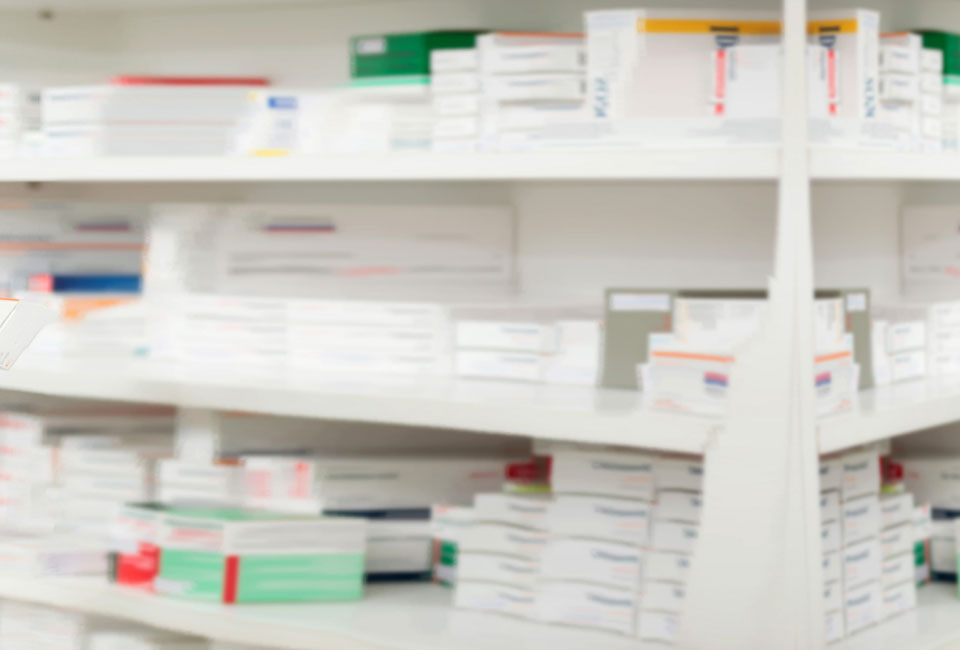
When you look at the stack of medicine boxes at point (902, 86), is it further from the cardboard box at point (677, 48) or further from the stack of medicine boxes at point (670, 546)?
the stack of medicine boxes at point (670, 546)

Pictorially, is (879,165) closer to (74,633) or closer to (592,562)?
(592,562)

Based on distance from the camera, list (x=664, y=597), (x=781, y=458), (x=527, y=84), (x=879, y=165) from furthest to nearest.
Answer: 1. (x=527, y=84)
2. (x=664, y=597)
3. (x=879, y=165)
4. (x=781, y=458)

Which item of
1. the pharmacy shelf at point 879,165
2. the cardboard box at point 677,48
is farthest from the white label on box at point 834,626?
the cardboard box at point 677,48

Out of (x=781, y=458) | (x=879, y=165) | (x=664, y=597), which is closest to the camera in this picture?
(x=781, y=458)

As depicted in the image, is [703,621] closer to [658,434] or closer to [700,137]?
[658,434]

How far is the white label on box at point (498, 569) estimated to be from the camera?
65.4 inches

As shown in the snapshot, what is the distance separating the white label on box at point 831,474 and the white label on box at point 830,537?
0.05m

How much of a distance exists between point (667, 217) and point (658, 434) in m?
0.69

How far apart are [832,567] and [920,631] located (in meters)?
0.17

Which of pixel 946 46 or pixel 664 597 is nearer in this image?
pixel 664 597

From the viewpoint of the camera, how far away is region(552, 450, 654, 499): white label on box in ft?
5.24

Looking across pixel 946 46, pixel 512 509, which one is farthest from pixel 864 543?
pixel 946 46

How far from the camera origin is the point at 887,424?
1.46 m

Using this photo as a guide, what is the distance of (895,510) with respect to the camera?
169cm
